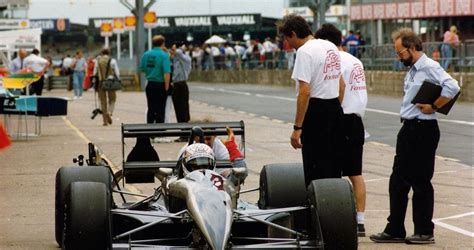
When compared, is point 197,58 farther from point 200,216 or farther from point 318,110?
point 200,216

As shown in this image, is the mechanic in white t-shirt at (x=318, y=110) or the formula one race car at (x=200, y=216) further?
the mechanic in white t-shirt at (x=318, y=110)

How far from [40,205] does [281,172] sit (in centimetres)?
417

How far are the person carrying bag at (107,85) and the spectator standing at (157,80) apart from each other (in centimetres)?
567

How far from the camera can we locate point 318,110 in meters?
10.7

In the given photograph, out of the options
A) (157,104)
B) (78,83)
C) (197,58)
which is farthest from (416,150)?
(197,58)

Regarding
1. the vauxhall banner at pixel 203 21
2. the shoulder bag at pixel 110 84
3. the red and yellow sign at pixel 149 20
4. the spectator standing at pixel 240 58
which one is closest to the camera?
the shoulder bag at pixel 110 84

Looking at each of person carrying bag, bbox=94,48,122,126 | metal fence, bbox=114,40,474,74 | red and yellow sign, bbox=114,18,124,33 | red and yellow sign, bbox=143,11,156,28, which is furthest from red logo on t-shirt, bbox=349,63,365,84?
red and yellow sign, bbox=114,18,124,33

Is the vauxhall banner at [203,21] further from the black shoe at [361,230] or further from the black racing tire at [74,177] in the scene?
the black racing tire at [74,177]

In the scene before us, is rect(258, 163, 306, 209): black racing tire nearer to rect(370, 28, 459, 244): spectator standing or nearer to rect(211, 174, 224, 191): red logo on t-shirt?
rect(370, 28, 459, 244): spectator standing

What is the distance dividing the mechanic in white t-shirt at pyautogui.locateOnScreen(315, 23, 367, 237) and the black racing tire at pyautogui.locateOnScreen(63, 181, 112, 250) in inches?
114

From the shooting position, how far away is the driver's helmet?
9820 mm

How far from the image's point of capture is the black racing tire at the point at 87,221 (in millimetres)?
8984

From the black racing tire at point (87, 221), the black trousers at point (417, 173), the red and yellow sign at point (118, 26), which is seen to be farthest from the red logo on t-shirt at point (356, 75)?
the red and yellow sign at point (118, 26)

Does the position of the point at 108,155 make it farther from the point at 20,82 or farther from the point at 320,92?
the point at 320,92
